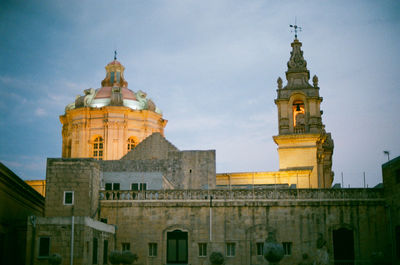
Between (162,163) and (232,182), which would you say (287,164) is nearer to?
(232,182)

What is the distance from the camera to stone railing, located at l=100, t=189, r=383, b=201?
114 feet

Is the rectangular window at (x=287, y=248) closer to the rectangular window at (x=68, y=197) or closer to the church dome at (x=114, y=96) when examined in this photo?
the rectangular window at (x=68, y=197)

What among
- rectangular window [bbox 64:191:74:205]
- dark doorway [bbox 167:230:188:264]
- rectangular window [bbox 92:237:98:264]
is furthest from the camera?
dark doorway [bbox 167:230:188:264]

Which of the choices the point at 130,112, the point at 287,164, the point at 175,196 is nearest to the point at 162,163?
the point at 175,196

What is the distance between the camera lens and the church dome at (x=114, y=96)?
208 feet

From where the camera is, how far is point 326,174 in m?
62.1

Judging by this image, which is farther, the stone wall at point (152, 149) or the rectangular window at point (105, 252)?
the stone wall at point (152, 149)

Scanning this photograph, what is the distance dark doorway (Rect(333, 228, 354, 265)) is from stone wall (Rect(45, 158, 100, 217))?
1550 centimetres

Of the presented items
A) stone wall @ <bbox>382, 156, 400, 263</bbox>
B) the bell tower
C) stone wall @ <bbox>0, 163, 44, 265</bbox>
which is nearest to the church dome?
the bell tower

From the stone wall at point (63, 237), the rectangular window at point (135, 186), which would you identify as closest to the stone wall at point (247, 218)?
the rectangular window at point (135, 186)

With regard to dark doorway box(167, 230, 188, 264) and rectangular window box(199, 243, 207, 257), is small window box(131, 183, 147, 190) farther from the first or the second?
rectangular window box(199, 243, 207, 257)

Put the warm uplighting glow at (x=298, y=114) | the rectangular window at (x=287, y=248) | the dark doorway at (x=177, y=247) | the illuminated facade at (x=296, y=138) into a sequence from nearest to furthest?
1. the rectangular window at (x=287, y=248)
2. the dark doorway at (x=177, y=247)
3. the illuminated facade at (x=296, y=138)
4. the warm uplighting glow at (x=298, y=114)

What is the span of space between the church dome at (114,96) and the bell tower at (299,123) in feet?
62.4

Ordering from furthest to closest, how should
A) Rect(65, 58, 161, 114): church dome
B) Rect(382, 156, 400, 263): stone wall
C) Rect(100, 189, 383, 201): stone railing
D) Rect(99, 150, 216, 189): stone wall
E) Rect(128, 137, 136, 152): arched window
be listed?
Rect(65, 58, 161, 114): church dome < Rect(128, 137, 136, 152): arched window < Rect(99, 150, 216, 189): stone wall < Rect(100, 189, 383, 201): stone railing < Rect(382, 156, 400, 263): stone wall
